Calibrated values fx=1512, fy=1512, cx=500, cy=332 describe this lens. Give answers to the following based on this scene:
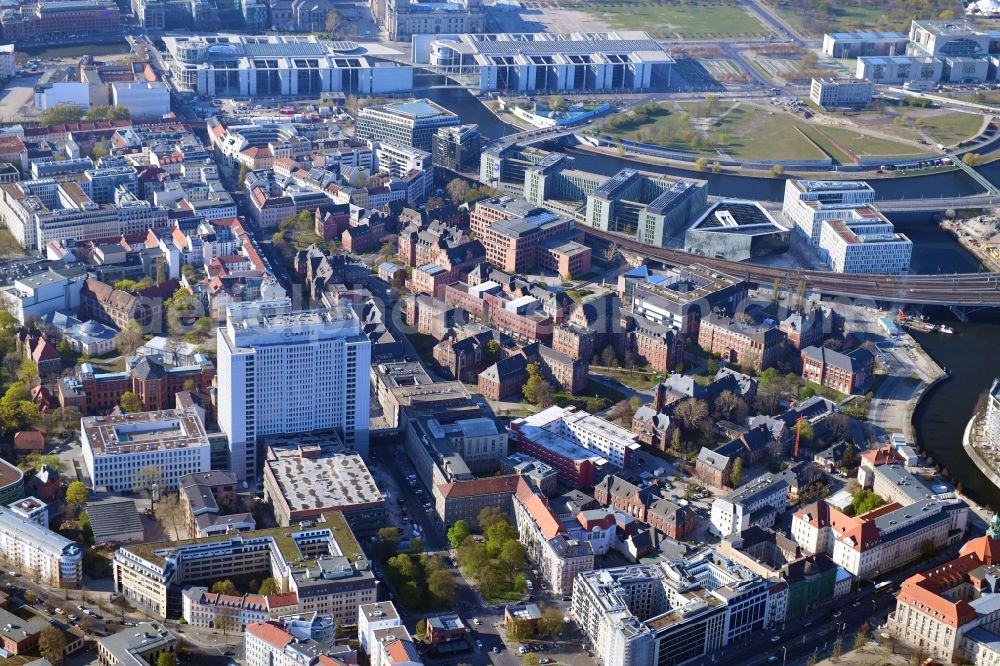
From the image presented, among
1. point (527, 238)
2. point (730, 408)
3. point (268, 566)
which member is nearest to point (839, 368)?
point (730, 408)

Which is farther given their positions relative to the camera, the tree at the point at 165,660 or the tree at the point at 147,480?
the tree at the point at 147,480

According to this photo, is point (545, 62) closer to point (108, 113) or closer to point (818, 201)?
point (108, 113)

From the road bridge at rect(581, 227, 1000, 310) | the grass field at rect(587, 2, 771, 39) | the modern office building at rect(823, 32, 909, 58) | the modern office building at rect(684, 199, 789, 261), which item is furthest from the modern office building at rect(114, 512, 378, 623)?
the grass field at rect(587, 2, 771, 39)

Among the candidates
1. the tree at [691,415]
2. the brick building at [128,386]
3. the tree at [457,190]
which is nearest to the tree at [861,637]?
the tree at [691,415]

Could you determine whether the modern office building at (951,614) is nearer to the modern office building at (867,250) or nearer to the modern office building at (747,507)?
the modern office building at (747,507)

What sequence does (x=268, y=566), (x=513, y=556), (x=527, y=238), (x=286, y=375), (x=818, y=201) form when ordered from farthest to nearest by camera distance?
(x=818, y=201), (x=527, y=238), (x=286, y=375), (x=513, y=556), (x=268, y=566)

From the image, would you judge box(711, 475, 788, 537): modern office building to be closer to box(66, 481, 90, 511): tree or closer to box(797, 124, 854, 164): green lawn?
box(66, 481, 90, 511): tree
